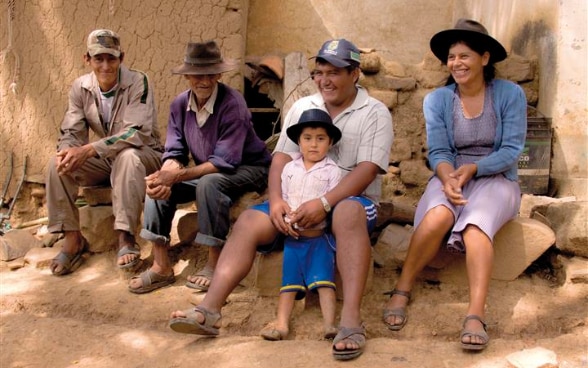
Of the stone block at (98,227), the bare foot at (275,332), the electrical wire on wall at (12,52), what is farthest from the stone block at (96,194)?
the bare foot at (275,332)

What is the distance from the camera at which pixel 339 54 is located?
380 cm

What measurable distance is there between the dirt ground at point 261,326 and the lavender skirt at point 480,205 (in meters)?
0.43

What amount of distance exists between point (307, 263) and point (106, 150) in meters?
1.62

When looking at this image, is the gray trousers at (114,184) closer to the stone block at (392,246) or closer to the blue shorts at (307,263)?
the blue shorts at (307,263)

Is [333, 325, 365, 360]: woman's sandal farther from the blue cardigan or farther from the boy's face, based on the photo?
the blue cardigan

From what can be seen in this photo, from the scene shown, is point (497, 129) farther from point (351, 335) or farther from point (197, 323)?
point (197, 323)

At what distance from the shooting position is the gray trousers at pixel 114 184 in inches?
174

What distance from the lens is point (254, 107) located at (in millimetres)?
6621

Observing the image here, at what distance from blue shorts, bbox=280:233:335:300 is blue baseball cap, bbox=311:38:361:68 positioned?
3.12 feet

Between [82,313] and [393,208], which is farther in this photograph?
[393,208]

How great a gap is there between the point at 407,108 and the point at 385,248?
1499 mm

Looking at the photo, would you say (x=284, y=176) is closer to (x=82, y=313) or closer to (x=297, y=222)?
Answer: (x=297, y=222)

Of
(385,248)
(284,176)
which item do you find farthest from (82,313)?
(385,248)

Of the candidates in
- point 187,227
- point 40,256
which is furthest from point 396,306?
point 40,256
